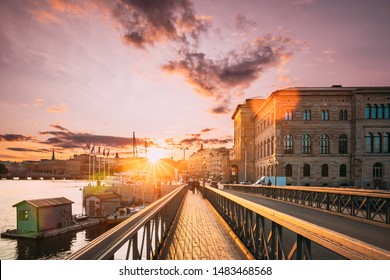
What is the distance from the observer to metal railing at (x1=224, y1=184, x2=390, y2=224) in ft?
33.7

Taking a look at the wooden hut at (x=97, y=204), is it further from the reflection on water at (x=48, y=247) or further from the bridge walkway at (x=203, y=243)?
the bridge walkway at (x=203, y=243)

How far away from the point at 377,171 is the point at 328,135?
862 cm

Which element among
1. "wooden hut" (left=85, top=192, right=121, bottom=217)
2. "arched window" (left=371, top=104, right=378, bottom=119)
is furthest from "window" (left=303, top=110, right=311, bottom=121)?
"wooden hut" (left=85, top=192, right=121, bottom=217)

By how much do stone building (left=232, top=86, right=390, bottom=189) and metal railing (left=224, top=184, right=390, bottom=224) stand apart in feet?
60.0

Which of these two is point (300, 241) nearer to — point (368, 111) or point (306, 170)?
point (306, 170)

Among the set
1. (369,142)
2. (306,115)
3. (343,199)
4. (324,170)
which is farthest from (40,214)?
(369,142)

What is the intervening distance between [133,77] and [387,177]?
4648 centimetres

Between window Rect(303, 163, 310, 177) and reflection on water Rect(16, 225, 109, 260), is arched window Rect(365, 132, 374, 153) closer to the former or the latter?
window Rect(303, 163, 310, 177)
